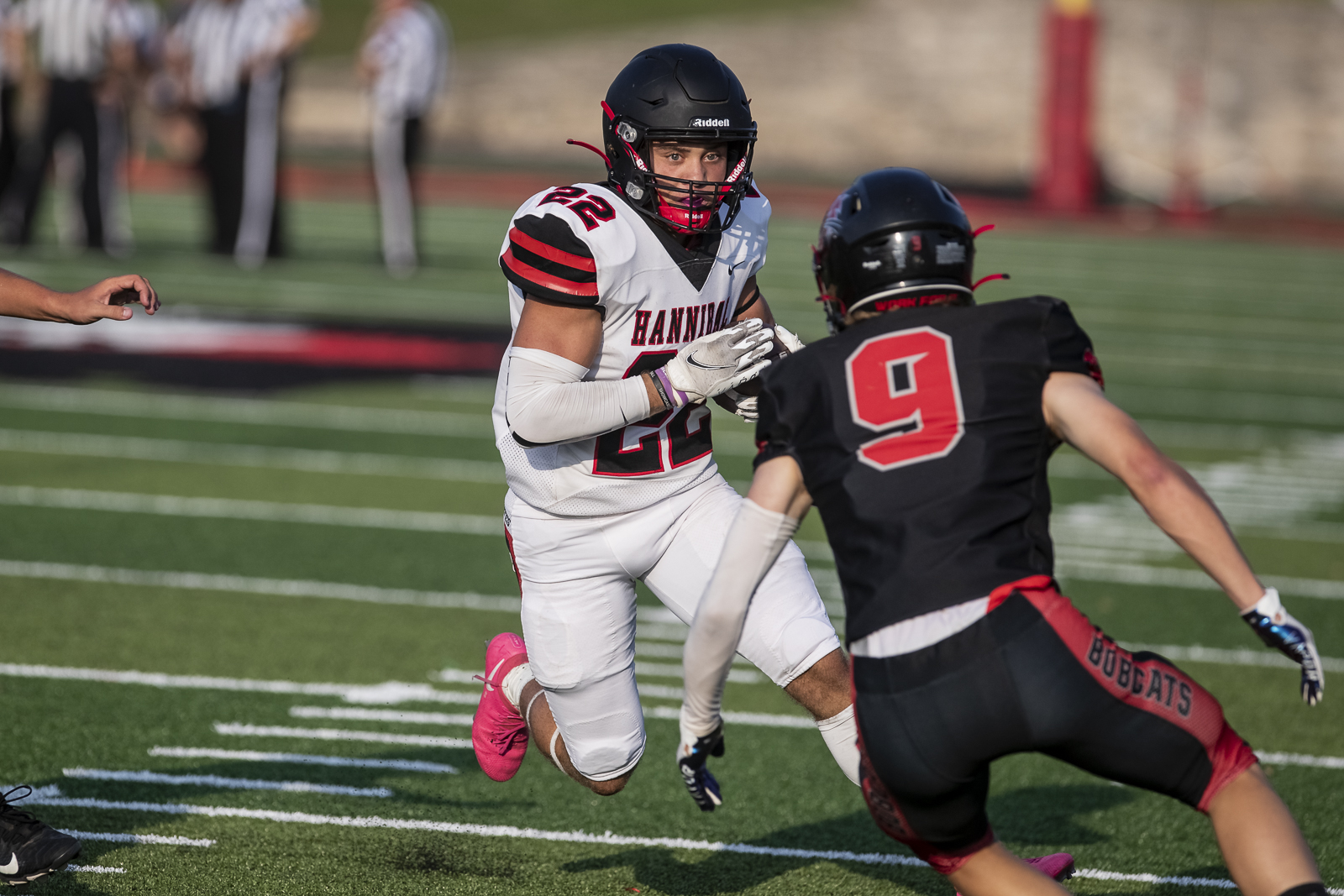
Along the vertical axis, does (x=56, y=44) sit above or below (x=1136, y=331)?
above

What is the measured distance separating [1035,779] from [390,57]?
11.8 meters

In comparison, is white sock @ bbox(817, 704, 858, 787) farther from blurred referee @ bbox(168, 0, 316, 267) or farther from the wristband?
blurred referee @ bbox(168, 0, 316, 267)

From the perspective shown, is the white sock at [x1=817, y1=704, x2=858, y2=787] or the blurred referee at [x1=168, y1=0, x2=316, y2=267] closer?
the white sock at [x1=817, y1=704, x2=858, y2=787]

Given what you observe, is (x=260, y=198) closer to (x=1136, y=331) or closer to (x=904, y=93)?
(x=1136, y=331)

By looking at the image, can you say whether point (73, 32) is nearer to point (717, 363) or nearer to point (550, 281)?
point (550, 281)

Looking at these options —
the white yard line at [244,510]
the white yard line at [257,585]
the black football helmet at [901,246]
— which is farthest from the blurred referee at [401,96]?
the black football helmet at [901,246]

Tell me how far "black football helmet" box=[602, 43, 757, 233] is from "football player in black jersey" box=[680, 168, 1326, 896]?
75cm

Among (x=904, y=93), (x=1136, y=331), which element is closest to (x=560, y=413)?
(x=1136, y=331)

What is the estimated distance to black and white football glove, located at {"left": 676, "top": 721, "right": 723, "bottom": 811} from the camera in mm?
2943

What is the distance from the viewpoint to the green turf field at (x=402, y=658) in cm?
381

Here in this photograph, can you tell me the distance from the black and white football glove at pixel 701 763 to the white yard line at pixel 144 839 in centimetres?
130

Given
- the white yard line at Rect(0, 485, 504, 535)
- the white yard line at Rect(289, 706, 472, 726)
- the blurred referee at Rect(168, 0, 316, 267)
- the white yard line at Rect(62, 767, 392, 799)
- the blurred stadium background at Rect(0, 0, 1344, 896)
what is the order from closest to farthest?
the blurred stadium background at Rect(0, 0, 1344, 896) < the white yard line at Rect(62, 767, 392, 799) < the white yard line at Rect(289, 706, 472, 726) < the white yard line at Rect(0, 485, 504, 535) < the blurred referee at Rect(168, 0, 316, 267)

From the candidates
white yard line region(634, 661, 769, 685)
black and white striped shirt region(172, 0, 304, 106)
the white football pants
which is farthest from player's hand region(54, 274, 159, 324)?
black and white striped shirt region(172, 0, 304, 106)

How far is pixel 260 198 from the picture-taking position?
1560 centimetres
